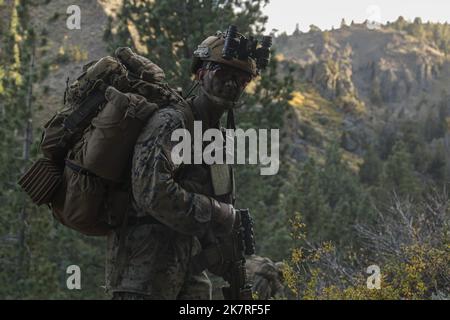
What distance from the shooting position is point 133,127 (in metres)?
2.92

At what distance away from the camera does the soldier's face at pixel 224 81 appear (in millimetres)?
3137

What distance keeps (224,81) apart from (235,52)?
16 cm

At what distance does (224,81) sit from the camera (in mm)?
3145

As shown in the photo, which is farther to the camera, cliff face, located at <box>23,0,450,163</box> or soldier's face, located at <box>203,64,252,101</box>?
cliff face, located at <box>23,0,450,163</box>

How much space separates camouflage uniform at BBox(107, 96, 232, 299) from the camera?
284 centimetres

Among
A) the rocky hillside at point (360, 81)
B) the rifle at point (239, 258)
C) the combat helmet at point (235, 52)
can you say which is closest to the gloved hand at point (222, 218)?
the rifle at point (239, 258)

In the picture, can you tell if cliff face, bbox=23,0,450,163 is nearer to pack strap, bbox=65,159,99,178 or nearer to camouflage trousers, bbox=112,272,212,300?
pack strap, bbox=65,159,99,178

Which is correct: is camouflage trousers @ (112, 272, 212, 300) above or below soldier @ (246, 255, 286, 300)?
above

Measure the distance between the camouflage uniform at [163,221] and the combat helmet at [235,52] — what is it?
35 cm

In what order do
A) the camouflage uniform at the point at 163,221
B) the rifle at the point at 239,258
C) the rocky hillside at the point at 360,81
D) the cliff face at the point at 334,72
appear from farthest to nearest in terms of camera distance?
the rocky hillside at the point at 360,81, the cliff face at the point at 334,72, the rifle at the point at 239,258, the camouflage uniform at the point at 163,221

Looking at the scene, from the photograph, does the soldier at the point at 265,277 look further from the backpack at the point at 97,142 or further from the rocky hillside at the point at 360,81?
the rocky hillside at the point at 360,81

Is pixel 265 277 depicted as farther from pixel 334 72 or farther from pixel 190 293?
pixel 334 72

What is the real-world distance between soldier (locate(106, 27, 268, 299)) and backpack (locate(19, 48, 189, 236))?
0.08 m

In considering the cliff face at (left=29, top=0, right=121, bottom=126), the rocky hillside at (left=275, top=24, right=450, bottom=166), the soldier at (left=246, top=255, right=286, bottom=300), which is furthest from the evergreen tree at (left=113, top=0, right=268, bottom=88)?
the rocky hillside at (left=275, top=24, right=450, bottom=166)
